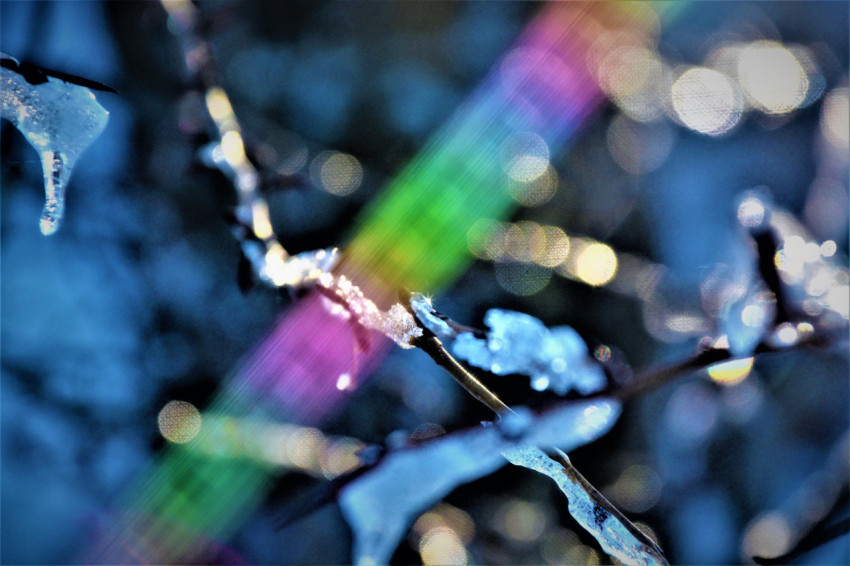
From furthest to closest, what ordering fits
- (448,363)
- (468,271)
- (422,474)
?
1. (468,271)
2. (422,474)
3. (448,363)

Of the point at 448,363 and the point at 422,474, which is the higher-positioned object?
the point at 448,363

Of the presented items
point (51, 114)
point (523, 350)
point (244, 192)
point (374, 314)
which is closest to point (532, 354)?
point (523, 350)

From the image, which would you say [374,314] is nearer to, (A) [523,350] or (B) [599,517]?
(A) [523,350]

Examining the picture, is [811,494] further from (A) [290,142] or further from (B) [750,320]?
(A) [290,142]

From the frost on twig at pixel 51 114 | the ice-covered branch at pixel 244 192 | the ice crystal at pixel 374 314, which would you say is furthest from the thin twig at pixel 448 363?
the frost on twig at pixel 51 114

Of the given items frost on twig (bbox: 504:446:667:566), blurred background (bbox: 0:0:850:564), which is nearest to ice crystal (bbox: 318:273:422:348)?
frost on twig (bbox: 504:446:667:566)

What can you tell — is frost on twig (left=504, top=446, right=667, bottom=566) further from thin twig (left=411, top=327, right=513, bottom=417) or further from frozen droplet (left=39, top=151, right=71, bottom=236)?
frozen droplet (left=39, top=151, right=71, bottom=236)
